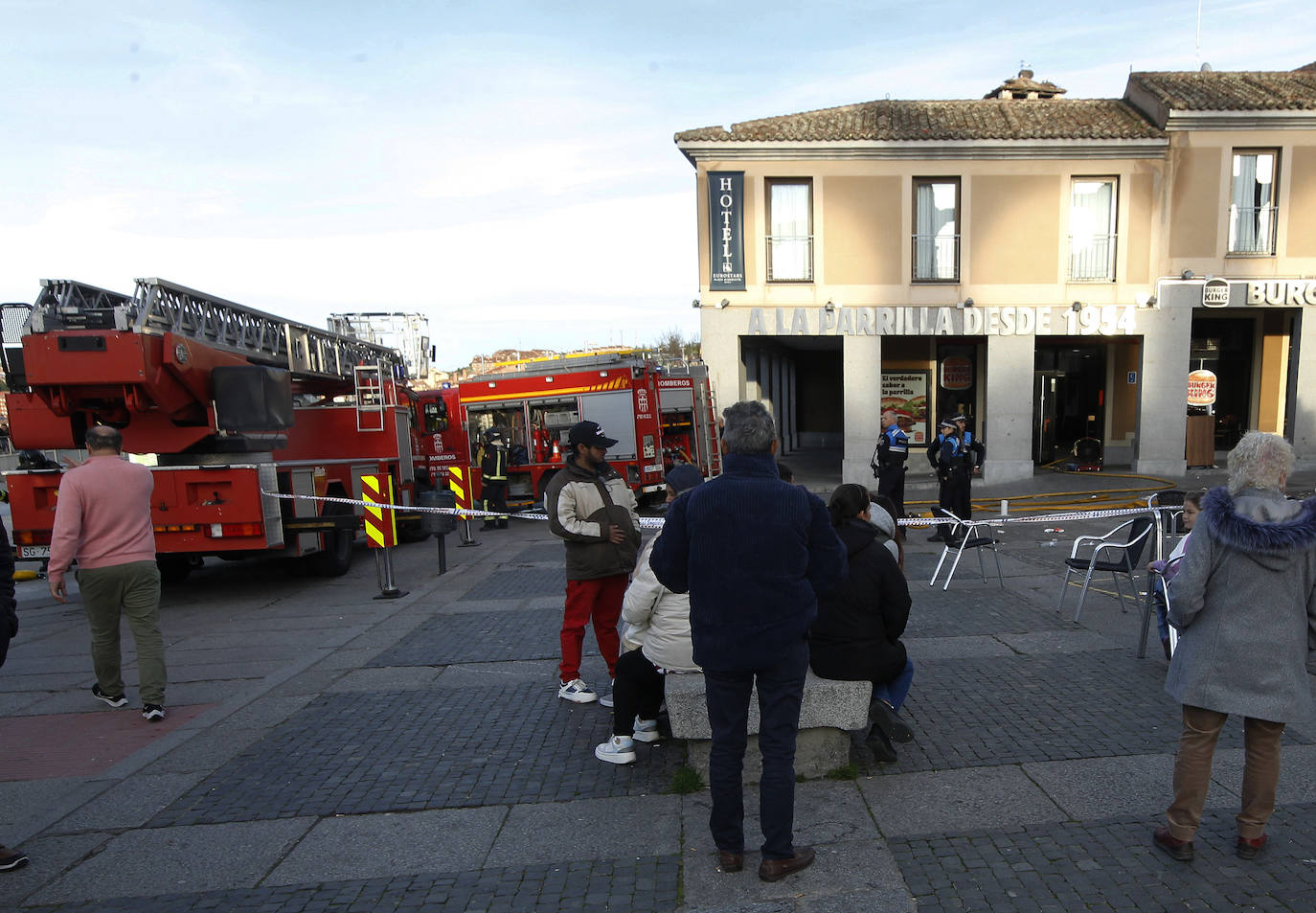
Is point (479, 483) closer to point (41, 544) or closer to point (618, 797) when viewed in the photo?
point (41, 544)

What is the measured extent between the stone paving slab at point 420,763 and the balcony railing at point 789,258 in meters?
12.6

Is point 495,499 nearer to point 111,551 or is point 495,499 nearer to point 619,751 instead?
point 111,551

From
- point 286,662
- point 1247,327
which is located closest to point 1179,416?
point 1247,327

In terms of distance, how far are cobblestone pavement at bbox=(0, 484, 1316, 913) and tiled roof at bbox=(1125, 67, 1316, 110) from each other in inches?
562

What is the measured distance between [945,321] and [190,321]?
13328 mm

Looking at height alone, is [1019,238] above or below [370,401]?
above

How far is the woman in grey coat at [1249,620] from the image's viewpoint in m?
2.89

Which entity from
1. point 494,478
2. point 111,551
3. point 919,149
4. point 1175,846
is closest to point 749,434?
point 1175,846

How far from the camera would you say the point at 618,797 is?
379 centimetres

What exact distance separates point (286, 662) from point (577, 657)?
2765 mm

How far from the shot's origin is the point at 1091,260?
639 inches

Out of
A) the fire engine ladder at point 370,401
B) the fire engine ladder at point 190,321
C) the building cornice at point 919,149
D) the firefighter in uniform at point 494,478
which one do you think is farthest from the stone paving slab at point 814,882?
the building cornice at point 919,149

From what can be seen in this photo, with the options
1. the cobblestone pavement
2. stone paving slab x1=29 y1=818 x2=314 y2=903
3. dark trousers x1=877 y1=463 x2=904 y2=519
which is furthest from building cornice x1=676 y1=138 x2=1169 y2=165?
stone paving slab x1=29 y1=818 x2=314 y2=903

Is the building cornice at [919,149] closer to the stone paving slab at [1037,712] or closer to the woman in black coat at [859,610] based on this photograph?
the stone paving slab at [1037,712]
